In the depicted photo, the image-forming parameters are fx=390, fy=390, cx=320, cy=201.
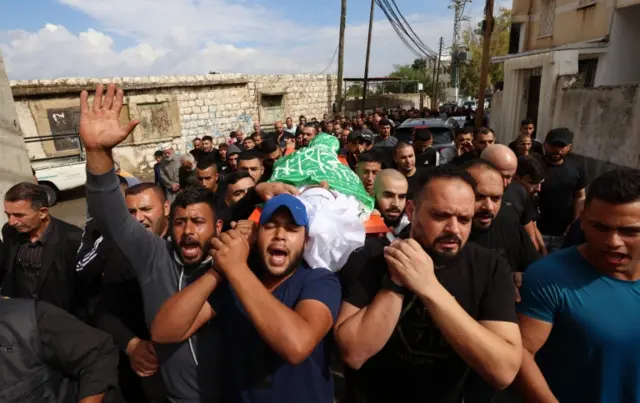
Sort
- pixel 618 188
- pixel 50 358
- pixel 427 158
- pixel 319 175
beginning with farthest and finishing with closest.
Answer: pixel 427 158
pixel 319 175
pixel 50 358
pixel 618 188

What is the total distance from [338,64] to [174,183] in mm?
14112

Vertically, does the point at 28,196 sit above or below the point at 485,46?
below

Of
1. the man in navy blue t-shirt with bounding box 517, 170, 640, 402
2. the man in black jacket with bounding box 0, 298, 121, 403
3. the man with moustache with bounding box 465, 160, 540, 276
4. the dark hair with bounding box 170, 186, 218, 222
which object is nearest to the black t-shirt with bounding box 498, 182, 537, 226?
the man with moustache with bounding box 465, 160, 540, 276

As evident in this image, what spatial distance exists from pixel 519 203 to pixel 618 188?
1573 mm

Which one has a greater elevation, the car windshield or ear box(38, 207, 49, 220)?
ear box(38, 207, 49, 220)

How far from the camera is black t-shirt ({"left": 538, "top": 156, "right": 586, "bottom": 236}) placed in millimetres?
3977

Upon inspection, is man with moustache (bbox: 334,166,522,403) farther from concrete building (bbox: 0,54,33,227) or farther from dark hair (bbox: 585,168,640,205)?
concrete building (bbox: 0,54,33,227)

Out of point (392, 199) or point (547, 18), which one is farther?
point (547, 18)

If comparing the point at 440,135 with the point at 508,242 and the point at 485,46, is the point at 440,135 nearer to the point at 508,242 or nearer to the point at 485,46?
the point at 485,46

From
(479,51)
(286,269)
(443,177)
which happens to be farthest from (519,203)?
(479,51)

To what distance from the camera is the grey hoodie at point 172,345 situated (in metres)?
1.73

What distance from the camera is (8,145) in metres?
4.59

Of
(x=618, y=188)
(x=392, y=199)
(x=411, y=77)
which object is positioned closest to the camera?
(x=618, y=188)

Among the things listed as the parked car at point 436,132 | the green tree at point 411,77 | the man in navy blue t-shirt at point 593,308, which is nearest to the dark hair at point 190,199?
the man in navy blue t-shirt at point 593,308
